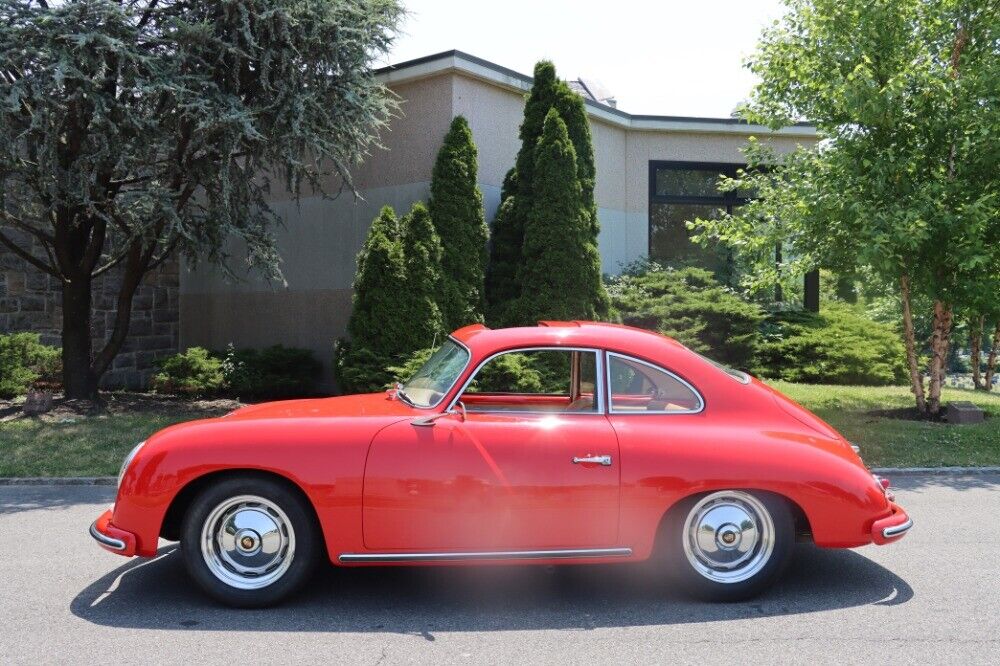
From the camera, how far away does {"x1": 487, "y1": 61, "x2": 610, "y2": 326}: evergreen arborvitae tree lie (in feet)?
40.3

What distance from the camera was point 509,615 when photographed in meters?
4.37

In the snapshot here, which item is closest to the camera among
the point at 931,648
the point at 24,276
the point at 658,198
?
the point at 931,648

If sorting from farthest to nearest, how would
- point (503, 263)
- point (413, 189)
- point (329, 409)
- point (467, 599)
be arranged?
point (413, 189) < point (503, 263) < point (329, 409) < point (467, 599)

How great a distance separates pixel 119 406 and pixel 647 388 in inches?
368

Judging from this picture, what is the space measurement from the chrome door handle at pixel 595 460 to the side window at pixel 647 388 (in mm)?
383

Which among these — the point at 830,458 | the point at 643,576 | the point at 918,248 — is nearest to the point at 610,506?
the point at 643,576

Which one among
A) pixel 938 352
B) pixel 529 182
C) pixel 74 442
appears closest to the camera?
pixel 74 442

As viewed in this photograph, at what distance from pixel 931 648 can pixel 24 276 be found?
14.0 m

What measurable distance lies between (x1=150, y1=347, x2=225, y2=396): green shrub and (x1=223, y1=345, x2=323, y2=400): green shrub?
0.18m

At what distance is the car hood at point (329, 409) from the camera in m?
4.75

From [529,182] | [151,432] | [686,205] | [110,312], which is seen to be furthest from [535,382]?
[686,205]

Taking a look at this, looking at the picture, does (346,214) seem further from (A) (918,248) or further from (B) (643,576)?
(B) (643,576)

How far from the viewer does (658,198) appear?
664 inches

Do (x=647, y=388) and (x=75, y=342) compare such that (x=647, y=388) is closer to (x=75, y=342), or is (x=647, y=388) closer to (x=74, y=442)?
(x=74, y=442)
